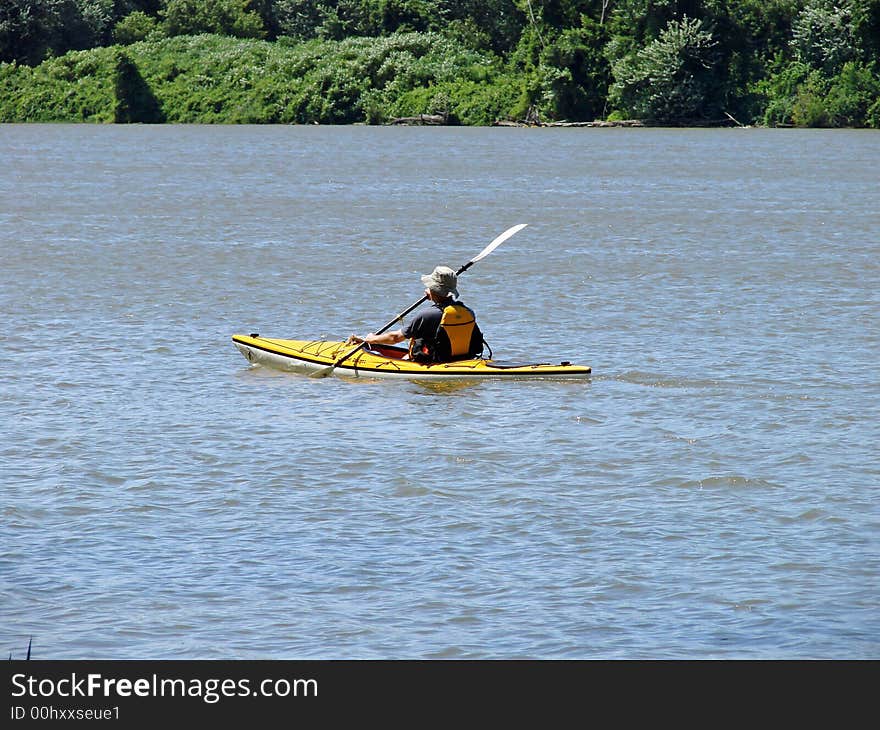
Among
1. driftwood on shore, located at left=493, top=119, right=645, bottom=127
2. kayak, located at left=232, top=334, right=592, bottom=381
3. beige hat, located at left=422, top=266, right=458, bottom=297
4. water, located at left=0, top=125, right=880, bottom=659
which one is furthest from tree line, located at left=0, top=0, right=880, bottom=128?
beige hat, located at left=422, top=266, right=458, bottom=297

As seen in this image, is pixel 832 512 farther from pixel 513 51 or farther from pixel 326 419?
pixel 513 51

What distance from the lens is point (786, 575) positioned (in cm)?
923

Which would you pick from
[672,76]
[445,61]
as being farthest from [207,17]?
[672,76]

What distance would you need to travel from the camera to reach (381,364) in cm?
1516

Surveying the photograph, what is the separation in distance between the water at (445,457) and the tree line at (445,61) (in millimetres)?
44044

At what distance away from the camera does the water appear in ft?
27.9

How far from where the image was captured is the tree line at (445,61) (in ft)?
234

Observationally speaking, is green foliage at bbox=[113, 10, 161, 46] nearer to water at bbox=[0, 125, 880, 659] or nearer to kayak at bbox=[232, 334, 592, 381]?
water at bbox=[0, 125, 880, 659]

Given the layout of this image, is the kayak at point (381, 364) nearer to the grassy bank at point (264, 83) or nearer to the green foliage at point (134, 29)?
the grassy bank at point (264, 83)

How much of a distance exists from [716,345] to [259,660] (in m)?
10.2

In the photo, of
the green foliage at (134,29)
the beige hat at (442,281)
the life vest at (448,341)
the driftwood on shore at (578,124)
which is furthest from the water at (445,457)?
the green foliage at (134,29)

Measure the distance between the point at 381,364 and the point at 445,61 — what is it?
217 feet

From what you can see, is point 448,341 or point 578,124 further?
point 578,124

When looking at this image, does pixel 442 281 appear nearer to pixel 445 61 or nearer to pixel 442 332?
pixel 442 332
